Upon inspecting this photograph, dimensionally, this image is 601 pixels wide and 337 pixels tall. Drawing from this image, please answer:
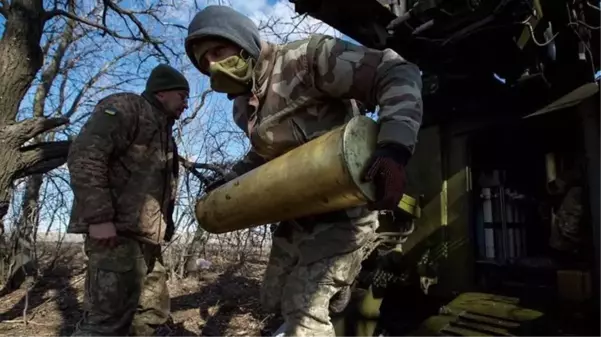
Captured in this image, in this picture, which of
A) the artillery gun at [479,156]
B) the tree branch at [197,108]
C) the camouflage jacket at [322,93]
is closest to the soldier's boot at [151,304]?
the artillery gun at [479,156]

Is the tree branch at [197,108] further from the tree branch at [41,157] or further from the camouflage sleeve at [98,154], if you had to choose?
the camouflage sleeve at [98,154]

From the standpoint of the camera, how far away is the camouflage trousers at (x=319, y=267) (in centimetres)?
216

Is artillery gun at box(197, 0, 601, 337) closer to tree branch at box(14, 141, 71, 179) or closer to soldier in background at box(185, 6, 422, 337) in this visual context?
soldier in background at box(185, 6, 422, 337)

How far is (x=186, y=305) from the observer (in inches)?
226

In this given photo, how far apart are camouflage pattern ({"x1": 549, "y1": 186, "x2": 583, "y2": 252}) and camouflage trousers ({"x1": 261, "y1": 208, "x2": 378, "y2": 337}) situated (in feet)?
6.27

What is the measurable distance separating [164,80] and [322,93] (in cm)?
183

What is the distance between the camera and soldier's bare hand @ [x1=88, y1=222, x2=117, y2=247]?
2.97m

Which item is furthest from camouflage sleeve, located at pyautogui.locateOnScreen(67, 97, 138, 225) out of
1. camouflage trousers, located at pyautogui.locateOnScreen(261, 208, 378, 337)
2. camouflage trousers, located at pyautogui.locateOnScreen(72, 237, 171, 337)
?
camouflage trousers, located at pyautogui.locateOnScreen(261, 208, 378, 337)

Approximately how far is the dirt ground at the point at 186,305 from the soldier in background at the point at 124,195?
134cm

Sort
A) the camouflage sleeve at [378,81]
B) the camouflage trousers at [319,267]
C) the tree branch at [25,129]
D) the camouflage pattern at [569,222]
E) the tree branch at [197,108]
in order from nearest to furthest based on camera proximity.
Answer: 1. the camouflage sleeve at [378,81]
2. the camouflage trousers at [319,267]
3. the camouflage pattern at [569,222]
4. the tree branch at [25,129]
5. the tree branch at [197,108]

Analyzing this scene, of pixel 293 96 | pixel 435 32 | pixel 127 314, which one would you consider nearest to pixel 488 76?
pixel 435 32

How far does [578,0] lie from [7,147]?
491cm

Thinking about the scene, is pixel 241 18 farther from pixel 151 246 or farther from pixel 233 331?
pixel 233 331

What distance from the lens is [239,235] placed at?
7.86 m
